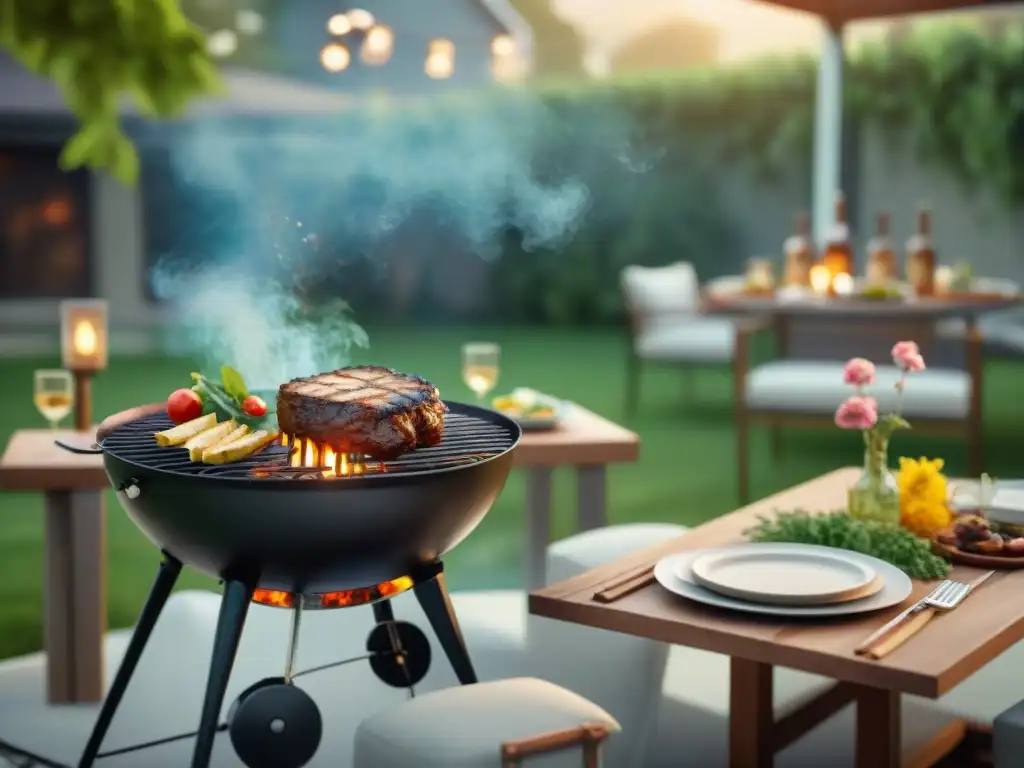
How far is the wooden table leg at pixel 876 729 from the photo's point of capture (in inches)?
83.3

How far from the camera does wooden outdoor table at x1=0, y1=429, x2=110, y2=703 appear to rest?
2902 mm

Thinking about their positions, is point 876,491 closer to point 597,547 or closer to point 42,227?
point 597,547

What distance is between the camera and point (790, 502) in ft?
8.37

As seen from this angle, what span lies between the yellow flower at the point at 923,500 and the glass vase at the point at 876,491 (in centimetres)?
2

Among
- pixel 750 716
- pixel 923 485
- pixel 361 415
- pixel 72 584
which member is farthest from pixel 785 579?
pixel 72 584

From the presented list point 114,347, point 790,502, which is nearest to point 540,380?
point 114,347

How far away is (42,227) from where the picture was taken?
1187 cm

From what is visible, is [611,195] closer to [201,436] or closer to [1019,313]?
[1019,313]

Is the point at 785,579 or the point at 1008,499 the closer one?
the point at 785,579

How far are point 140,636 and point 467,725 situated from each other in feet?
2.58

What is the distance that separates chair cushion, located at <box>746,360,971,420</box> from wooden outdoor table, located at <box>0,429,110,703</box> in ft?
9.58

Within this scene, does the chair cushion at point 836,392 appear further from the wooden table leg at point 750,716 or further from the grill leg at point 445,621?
the grill leg at point 445,621

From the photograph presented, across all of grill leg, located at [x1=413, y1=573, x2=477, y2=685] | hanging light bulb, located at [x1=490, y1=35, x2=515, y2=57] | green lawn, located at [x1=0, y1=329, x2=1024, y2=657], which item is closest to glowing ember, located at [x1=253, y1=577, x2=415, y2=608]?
grill leg, located at [x1=413, y1=573, x2=477, y2=685]

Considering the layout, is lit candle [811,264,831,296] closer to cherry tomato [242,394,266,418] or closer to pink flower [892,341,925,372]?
pink flower [892,341,925,372]
